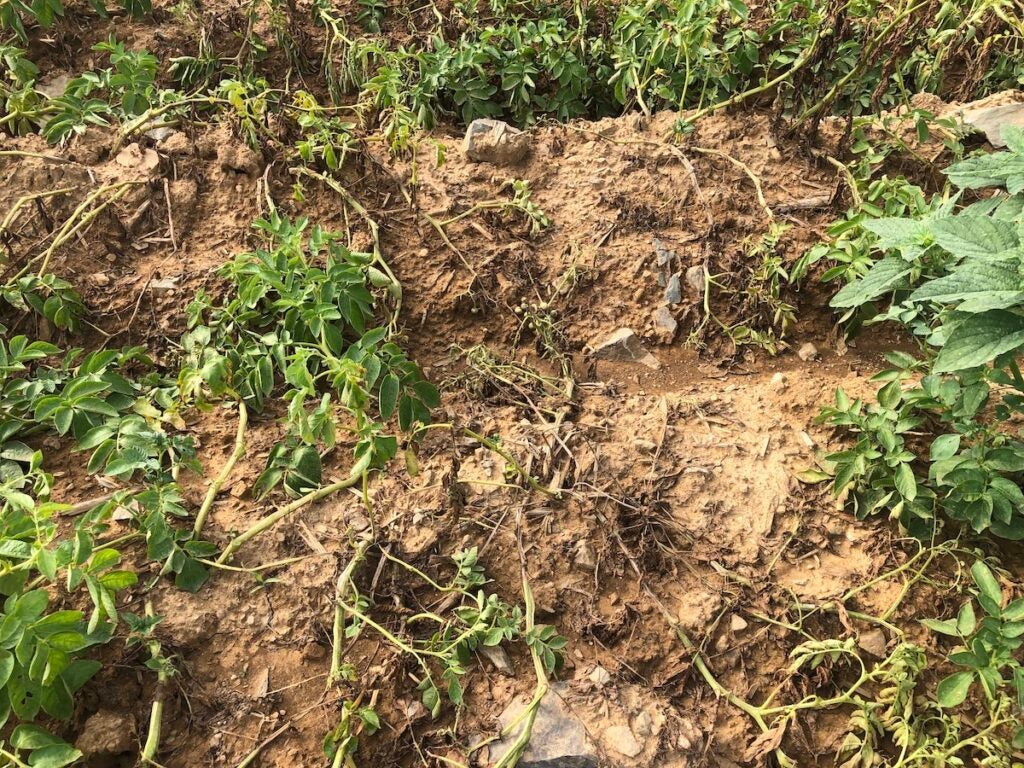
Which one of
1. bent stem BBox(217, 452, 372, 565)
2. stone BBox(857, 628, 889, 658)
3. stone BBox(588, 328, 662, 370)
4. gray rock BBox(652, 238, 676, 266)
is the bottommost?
stone BBox(857, 628, 889, 658)

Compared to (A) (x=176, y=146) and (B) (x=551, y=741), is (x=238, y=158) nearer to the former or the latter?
(A) (x=176, y=146)

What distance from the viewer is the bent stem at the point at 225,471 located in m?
2.09

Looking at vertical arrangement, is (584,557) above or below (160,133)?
below

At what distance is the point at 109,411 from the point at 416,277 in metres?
1.16

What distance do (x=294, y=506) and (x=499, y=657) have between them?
70cm

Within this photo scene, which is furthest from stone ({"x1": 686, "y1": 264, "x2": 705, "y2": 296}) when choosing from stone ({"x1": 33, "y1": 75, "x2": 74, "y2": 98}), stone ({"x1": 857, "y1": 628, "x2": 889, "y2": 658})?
stone ({"x1": 33, "y1": 75, "x2": 74, "y2": 98})

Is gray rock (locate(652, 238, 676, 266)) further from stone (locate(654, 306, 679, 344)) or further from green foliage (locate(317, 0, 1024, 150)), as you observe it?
green foliage (locate(317, 0, 1024, 150))

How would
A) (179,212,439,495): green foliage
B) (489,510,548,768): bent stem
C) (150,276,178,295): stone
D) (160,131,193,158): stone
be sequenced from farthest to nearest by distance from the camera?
(160,131,193,158): stone → (150,276,178,295): stone → (179,212,439,495): green foliage → (489,510,548,768): bent stem

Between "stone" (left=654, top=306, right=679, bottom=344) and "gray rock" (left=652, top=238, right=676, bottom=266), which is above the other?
"gray rock" (left=652, top=238, right=676, bottom=266)

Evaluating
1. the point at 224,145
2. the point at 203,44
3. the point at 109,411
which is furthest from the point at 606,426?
the point at 203,44

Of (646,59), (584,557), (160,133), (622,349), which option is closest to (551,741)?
(584,557)

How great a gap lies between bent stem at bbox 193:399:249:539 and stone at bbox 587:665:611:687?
1.13 meters

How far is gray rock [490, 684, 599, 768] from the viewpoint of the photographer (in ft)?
6.17

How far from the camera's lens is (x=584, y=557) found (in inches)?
86.9
